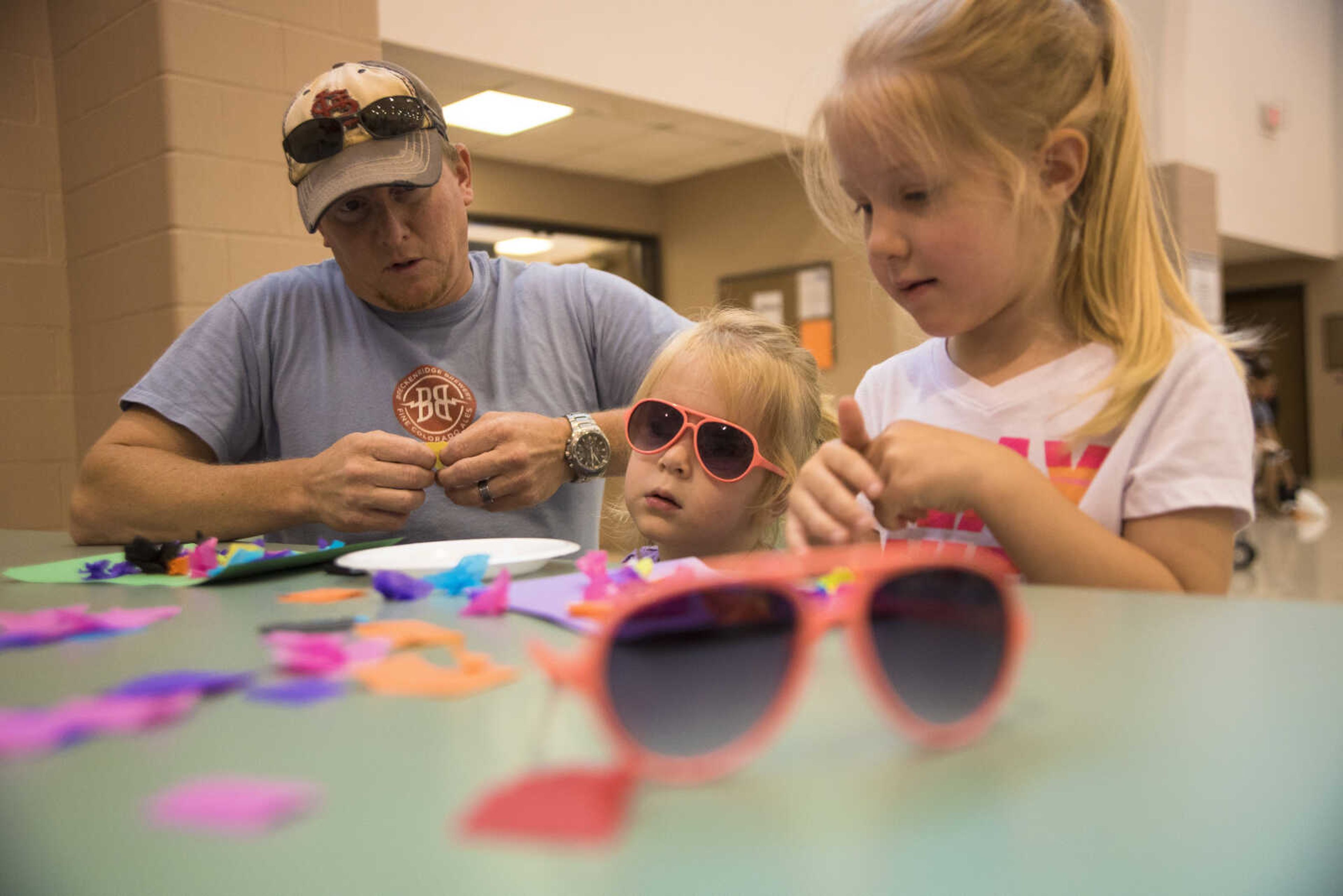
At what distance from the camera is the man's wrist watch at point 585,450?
145 centimetres

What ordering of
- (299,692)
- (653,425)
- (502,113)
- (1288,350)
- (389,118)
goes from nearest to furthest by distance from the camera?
1. (299,692)
2. (653,425)
3. (389,118)
4. (502,113)
5. (1288,350)

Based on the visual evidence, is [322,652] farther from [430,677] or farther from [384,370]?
[384,370]

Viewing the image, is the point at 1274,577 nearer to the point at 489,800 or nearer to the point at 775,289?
the point at 775,289

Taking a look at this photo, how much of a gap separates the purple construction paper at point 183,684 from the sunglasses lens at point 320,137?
3.91ft

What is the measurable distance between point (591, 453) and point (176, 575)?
Result: 619 millimetres

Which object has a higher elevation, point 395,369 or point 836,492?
point 395,369

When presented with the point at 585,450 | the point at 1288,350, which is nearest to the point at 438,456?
the point at 585,450

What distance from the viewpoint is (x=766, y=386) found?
1465 millimetres

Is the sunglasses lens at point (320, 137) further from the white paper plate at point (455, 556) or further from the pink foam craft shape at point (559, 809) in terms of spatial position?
the pink foam craft shape at point (559, 809)

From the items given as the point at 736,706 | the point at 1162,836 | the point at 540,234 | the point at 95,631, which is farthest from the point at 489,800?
the point at 540,234

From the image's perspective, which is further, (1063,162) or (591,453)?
(591,453)

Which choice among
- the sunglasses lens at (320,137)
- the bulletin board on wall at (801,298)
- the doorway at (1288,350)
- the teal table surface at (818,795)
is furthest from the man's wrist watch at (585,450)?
the doorway at (1288,350)

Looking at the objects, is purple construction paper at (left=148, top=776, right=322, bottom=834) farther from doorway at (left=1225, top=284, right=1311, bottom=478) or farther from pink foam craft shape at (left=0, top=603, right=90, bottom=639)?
doorway at (left=1225, top=284, right=1311, bottom=478)

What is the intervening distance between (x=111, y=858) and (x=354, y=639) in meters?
0.27
